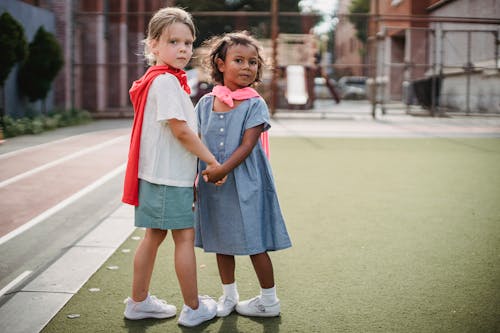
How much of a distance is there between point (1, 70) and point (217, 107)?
10.0 m

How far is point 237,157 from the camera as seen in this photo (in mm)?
2871

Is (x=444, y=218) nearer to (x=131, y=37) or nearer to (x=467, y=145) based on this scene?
(x=467, y=145)

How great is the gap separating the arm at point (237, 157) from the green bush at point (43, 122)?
9.27 meters

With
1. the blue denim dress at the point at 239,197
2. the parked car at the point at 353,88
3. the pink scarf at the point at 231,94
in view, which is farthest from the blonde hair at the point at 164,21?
the parked car at the point at 353,88

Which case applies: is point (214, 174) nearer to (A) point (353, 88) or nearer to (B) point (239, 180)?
(B) point (239, 180)

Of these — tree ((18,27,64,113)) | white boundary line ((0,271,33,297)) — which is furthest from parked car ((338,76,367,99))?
A: white boundary line ((0,271,33,297))

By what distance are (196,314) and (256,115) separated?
1022 mm

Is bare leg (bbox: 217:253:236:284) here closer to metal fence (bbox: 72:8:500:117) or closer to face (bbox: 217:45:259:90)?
face (bbox: 217:45:259:90)

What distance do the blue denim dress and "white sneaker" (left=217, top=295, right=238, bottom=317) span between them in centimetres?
29

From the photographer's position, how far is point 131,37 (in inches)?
1005

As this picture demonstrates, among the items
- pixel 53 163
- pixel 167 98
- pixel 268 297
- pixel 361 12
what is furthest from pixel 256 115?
pixel 361 12

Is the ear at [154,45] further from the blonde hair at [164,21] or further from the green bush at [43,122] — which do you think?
the green bush at [43,122]

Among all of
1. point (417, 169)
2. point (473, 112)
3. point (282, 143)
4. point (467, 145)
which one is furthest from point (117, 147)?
point (473, 112)

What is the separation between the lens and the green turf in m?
2.98
